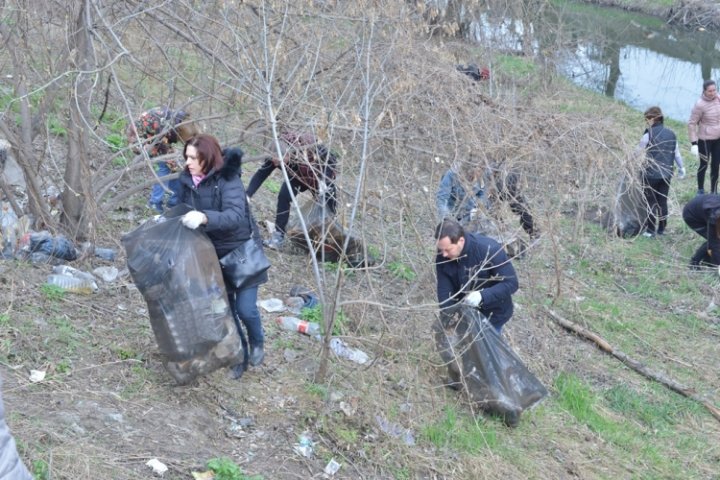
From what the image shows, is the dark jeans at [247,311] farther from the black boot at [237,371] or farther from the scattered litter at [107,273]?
the scattered litter at [107,273]

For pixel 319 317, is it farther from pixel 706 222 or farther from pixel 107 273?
pixel 706 222

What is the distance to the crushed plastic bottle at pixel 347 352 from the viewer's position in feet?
17.6

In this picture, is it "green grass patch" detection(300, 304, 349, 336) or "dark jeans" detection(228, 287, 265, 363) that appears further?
"green grass patch" detection(300, 304, 349, 336)

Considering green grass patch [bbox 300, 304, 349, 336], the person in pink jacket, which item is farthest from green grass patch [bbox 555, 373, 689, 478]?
the person in pink jacket

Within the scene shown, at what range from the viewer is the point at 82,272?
556cm

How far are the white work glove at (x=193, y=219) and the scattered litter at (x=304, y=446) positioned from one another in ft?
3.95

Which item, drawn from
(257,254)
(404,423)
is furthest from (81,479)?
(404,423)

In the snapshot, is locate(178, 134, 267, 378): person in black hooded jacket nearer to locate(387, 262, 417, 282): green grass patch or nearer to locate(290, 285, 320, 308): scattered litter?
locate(290, 285, 320, 308): scattered litter

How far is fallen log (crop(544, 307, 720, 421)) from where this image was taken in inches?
246

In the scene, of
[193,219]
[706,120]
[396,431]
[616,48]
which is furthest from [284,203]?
[616,48]

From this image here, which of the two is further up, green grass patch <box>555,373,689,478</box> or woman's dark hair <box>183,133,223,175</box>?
woman's dark hair <box>183,133,223,175</box>

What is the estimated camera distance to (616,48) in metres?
19.2

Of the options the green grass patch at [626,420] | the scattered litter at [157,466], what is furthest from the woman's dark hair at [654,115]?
the scattered litter at [157,466]

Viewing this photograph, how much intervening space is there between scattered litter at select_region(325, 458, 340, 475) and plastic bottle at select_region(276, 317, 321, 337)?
142cm
